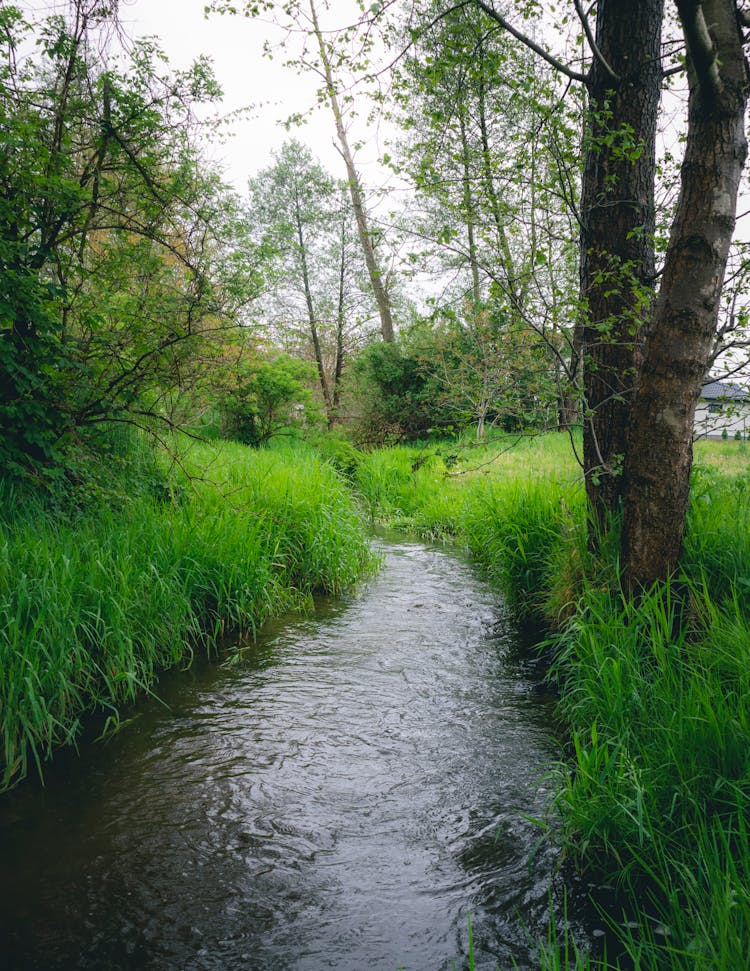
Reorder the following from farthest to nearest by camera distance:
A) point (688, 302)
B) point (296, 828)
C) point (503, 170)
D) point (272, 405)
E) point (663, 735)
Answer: point (272, 405)
point (503, 170)
point (688, 302)
point (296, 828)
point (663, 735)

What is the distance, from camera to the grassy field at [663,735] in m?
1.97

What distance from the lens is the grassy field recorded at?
1970mm

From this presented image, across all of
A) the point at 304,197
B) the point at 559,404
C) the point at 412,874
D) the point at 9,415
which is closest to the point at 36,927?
the point at 412,874

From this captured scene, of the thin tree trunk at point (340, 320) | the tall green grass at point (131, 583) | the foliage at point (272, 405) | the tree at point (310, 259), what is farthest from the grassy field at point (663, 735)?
the thin tree trunk at point (340, 320)

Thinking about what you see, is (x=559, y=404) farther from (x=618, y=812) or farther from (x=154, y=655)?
(x=154, y=655)

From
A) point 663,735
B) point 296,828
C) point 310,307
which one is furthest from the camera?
point 310,307

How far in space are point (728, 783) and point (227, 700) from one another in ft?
9.84

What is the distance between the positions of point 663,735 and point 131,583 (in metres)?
3.48

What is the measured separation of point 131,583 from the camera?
438 centimetres

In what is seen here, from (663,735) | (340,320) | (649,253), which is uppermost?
(340,320)

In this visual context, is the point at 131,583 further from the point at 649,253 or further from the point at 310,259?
the point at 310,259

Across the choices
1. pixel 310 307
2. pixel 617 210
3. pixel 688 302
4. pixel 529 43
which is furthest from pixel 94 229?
pixel 310 307

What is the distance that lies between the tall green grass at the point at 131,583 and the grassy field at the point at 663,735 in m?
2.23

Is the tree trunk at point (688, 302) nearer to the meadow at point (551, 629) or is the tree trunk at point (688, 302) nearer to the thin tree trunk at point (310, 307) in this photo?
the meadow at point (551, 629)
